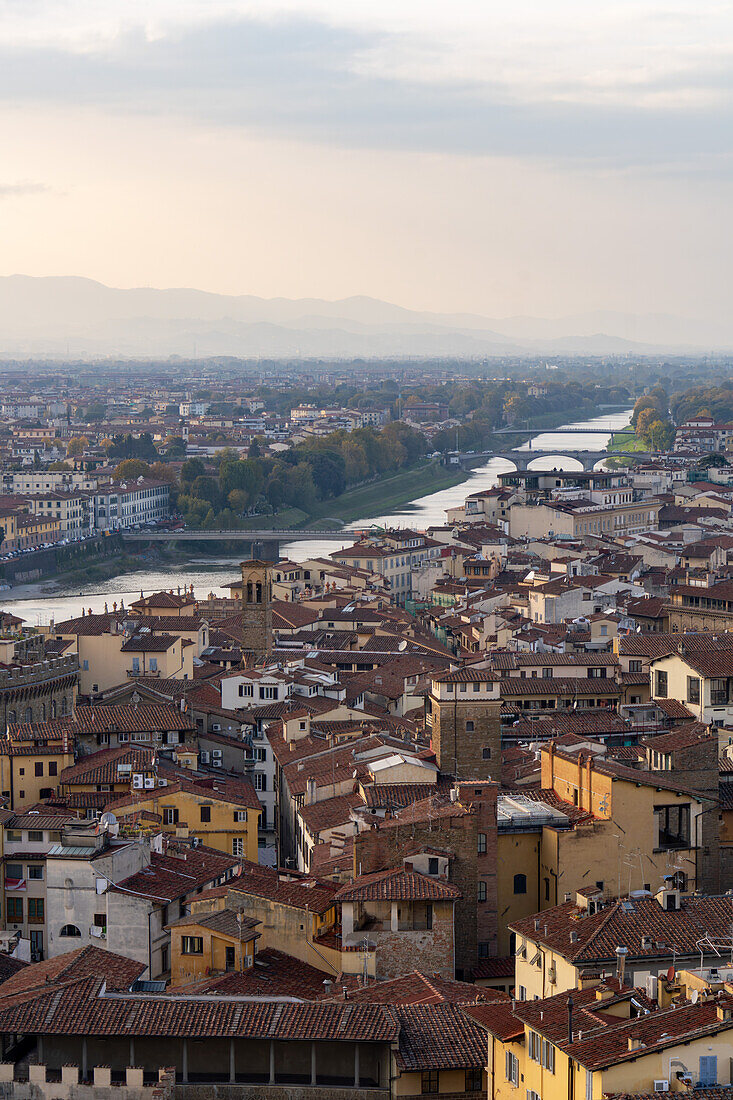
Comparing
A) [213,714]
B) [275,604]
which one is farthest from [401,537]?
[213,714]

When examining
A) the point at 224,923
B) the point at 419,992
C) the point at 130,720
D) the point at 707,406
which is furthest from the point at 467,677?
the point at 707,406

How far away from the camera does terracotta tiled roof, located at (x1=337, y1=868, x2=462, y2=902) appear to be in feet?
33.5

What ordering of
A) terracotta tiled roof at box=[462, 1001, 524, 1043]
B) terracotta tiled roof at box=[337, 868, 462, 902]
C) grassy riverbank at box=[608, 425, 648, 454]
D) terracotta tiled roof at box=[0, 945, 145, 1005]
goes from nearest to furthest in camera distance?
terracotta tiled roof at box=[462, 1001, 524, 1043] → terracotta tiled roof at box=[0, 945, 145, 1005] → terracotta tiled roof at box=[337, 868, 462, 902] → grassy riverbank at box=[608, 425, 648, 454]

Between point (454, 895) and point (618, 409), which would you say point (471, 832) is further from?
point (618, 409)

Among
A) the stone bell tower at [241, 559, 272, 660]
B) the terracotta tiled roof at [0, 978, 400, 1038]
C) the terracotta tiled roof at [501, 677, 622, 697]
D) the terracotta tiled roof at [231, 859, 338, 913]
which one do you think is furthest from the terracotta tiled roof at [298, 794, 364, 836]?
the stone bell tower at [241, 559, 272, 660]

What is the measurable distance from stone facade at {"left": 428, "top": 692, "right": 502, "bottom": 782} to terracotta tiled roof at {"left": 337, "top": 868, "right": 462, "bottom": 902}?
3421mm

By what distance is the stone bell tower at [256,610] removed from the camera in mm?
23750

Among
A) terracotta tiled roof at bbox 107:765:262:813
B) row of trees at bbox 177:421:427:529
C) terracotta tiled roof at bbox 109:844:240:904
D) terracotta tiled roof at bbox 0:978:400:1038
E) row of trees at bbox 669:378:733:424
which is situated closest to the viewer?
terracotta tiled roof at bbox 0:978:400:1038

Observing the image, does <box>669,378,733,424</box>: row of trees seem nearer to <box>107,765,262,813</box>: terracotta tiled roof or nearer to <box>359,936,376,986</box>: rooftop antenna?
<box>107,765,262,813</box>: terracotta tiled roof

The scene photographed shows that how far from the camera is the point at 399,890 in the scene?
33.9ft

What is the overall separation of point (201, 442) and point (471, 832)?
2807 inches

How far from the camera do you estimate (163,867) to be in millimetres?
11562

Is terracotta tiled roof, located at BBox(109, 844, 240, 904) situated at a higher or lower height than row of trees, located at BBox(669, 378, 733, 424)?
A: higher

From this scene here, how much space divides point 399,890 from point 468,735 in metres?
3.82
